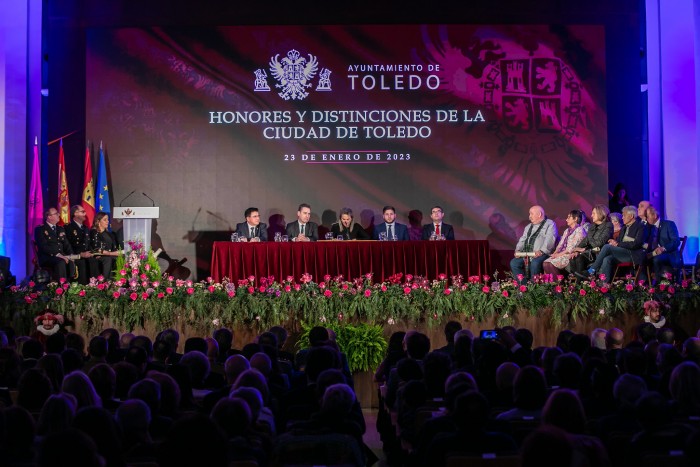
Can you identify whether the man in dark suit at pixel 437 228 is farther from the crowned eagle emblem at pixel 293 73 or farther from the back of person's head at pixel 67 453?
the back of person's head at pixel 67 453

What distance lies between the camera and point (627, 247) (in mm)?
10625

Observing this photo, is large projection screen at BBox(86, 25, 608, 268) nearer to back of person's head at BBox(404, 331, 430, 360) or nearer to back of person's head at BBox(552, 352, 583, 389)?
back of person's head at BBox(404, 331, 430, 360)

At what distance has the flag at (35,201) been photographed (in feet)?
41.5

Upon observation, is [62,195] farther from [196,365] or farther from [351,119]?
[196,365]

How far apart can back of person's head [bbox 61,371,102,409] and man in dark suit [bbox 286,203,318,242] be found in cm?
804

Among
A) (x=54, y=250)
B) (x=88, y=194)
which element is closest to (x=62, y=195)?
(x=88, y=194)

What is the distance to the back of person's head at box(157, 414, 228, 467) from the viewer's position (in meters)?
2.67

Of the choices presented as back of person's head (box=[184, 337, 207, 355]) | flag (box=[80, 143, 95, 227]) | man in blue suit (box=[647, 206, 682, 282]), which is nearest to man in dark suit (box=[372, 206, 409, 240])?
man in blue suit (box=[647, 206, 682, 282])

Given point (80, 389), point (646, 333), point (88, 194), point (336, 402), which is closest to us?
point (336, 402)

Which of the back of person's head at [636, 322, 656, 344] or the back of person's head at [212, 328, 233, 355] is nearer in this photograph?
the back of person's head at [212, 328, 233, 355]

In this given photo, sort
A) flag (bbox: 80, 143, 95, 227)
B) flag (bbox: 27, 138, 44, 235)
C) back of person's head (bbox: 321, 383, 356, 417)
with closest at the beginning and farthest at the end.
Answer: back of person's head (bbox: 321, 383, 356, 417)
flag (bbox: 27, 138, 44, 235)
flag (bbox: 80, 143, 95, 227)

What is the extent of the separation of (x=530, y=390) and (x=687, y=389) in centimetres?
71

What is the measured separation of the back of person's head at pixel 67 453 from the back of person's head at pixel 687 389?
2.68m

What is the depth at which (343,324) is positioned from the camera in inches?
326
